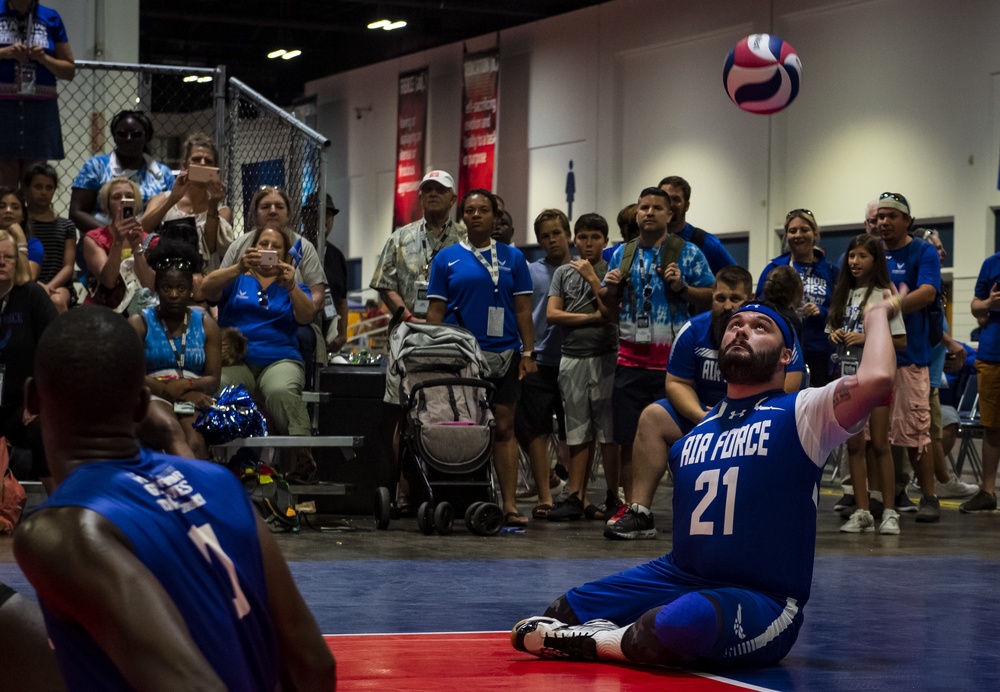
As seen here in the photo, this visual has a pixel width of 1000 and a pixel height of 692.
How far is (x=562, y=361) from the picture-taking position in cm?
852

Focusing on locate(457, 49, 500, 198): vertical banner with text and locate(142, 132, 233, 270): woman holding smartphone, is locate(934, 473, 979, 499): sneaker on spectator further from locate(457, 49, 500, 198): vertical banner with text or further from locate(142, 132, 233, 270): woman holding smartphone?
locate(457, 49, 500, 198): vertical banner with text

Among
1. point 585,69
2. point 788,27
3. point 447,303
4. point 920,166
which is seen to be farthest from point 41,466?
point 585,69

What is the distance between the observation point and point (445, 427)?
7625 millimetres

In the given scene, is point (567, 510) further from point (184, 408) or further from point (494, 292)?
point (184, 408)

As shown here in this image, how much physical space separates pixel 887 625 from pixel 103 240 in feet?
17.8

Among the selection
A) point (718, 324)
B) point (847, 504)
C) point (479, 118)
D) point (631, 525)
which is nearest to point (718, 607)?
point (718, 324)

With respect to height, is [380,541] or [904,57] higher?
[904,57]

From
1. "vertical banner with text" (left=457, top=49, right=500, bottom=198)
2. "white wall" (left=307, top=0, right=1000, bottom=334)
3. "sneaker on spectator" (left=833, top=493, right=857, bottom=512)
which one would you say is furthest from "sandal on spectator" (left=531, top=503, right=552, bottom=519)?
"vertical banner with text" (left=457, top=49, right=500, bottom=198)

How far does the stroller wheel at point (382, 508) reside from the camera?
7660 mm

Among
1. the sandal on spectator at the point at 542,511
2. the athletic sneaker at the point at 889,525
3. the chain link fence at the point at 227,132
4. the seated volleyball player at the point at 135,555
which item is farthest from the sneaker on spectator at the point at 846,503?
the seated volleyball player at the point at 135,555

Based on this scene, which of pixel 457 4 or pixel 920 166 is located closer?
pixel 920 166

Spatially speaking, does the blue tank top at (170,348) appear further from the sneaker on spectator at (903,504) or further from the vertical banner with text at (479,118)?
the vertical banner with text at (479,118)

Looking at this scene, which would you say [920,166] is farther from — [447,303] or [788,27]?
[447,303]

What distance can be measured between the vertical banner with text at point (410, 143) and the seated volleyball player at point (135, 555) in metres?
22.5
